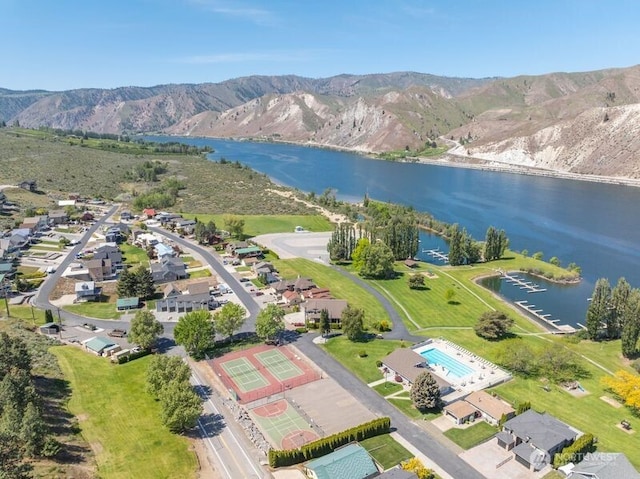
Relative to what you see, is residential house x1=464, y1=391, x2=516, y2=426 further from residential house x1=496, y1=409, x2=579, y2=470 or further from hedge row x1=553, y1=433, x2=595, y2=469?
hedge row x1=553, y1=433, x2=595, y2=469

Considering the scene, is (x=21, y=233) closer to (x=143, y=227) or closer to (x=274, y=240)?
(x=143, y=227)

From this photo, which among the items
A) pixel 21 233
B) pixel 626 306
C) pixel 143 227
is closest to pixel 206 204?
pixel 143 227

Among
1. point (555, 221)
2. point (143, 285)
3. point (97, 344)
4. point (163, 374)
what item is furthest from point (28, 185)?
point (555, 221)

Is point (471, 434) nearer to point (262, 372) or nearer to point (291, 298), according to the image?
point (262, 372)

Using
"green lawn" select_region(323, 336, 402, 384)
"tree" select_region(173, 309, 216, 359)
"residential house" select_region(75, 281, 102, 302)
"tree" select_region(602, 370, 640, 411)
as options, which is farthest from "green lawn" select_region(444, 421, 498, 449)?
"residential house" select_region(75, 281, 102, 302)

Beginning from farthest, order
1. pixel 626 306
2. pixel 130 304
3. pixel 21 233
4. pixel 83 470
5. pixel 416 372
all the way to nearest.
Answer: pixel 21 233 → pixel 130 304 → pixel 626 306 → pixel 416 372 → pixel 83 470
